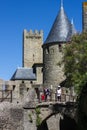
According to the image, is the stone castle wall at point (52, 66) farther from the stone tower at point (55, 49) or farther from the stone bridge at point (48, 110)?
the stone bridge at point (48, 110)

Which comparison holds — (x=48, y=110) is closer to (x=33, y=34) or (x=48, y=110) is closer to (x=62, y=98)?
(x=62, y=98)

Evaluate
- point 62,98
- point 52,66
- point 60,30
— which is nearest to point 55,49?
point 52,66

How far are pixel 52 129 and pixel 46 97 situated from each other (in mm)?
4519

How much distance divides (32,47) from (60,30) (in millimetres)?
24735

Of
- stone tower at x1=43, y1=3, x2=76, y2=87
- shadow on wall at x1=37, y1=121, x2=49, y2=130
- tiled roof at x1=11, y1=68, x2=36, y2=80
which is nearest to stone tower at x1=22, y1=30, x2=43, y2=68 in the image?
tiled roof at x1=11, y1=68, x2=36, y2=80

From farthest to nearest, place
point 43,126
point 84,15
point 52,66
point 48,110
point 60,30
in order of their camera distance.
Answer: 1. point 60,30
2. point 52,66
3. point 84,15
4. point 43,126
5. point 48,110

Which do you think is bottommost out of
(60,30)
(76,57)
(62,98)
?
(62,98)

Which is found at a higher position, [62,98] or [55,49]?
[55,49]

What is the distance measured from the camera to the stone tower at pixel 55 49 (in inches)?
2021

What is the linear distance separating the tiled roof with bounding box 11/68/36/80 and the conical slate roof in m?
8.41

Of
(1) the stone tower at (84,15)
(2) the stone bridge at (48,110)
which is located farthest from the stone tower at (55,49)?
(2) the stone bridge at (48,110)

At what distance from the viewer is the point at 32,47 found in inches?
3095

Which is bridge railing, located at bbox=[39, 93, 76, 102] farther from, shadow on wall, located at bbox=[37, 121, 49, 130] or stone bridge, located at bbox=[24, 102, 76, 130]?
shadow on wall, located at bbox=[37, 121, 49, 130]

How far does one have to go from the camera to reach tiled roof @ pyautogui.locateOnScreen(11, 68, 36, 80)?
6096 cm
